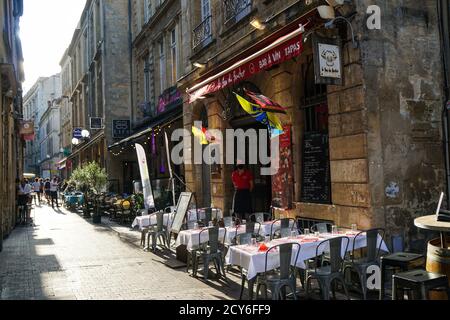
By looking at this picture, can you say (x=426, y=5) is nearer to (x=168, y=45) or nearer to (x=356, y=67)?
(x=356, y=67)

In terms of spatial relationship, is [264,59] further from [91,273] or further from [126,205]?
[126,205]

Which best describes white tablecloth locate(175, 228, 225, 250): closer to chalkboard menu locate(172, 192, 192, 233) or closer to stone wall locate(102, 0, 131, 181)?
chalkboard menu locate(172, 192, 192, 233)

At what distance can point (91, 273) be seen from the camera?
25.0 feet

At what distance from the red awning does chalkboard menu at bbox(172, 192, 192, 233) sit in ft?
8.35

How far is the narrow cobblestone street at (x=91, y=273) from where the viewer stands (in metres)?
6.29

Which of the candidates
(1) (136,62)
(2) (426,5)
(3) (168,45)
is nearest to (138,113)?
(1) (136,62)

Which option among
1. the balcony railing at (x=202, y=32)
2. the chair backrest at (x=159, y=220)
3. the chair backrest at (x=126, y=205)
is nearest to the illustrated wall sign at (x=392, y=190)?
the chair backrest at (x=159, y=220)

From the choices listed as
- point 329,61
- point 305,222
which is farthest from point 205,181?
point 329,61

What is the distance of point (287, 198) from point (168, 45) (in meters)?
11.0

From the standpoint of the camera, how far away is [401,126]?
723 centimetres

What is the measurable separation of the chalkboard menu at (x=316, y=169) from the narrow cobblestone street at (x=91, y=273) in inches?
102

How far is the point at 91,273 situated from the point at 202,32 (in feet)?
26.4

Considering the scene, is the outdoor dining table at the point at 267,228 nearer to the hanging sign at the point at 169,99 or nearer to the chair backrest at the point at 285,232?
the chair backrest at the point at 285,232
